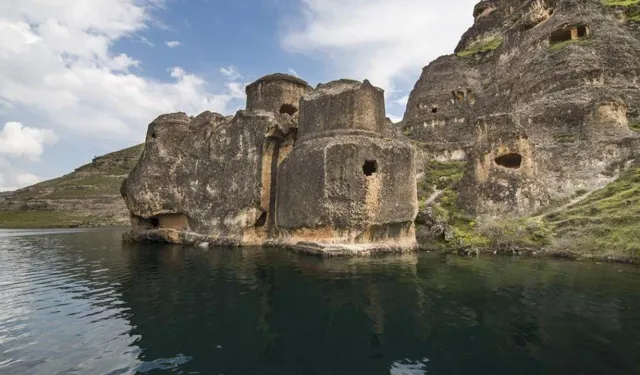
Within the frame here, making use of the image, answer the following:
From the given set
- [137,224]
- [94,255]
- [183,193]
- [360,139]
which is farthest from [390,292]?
[137,224]

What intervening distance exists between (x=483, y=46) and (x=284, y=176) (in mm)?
40215

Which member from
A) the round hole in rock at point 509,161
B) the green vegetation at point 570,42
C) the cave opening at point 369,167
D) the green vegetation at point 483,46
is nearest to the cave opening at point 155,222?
the cave opening at point 369,167

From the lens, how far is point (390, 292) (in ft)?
31.4

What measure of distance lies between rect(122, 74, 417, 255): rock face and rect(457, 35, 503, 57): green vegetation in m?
27.9

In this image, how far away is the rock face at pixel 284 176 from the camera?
52.5ft

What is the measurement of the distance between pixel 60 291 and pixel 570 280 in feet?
48.5

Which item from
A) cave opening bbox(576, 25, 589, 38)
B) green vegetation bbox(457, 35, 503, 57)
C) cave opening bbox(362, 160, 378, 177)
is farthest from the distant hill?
cave opening bbox(576, 25, 589, 38)

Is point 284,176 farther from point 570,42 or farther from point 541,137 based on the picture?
point 570,42

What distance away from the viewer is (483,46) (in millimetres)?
47188

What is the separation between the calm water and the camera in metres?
5.47

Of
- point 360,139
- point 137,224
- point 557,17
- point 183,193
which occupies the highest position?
point 557,17

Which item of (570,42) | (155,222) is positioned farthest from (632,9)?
(155,222)

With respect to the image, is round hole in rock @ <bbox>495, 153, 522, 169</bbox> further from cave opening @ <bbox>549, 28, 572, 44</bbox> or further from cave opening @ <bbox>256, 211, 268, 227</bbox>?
cave opening @ <bbox>549, 28, 572, 44</bbox>

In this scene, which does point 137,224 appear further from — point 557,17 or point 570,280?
point 557,17
